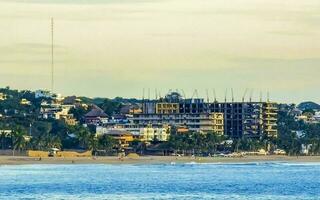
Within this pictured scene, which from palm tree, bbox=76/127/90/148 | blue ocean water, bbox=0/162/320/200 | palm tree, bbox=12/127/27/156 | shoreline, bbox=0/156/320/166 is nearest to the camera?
blue ocean water, bbox=0/162/320/200

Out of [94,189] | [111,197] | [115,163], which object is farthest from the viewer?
[115,163]

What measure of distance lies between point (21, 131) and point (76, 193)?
341ft

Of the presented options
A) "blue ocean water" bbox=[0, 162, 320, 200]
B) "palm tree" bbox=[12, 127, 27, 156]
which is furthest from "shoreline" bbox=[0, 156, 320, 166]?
"blue ocean water" bbox=[0, 162, 320, 200]

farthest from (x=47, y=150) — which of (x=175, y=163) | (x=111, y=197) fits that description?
(x=111, y=197)

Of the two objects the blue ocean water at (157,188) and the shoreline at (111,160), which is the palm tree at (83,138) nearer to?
the shoreline at (111,160)

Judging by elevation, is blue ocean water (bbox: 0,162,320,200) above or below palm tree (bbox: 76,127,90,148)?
below

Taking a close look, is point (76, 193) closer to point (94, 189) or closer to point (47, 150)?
point (94, 189)

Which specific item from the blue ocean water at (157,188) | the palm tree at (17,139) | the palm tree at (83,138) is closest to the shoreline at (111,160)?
the palm tree at (83,138)

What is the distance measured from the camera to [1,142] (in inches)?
7500

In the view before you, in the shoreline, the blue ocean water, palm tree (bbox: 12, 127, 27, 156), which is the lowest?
the blue ocean water

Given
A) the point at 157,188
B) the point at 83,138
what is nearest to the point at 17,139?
the point at 83,138

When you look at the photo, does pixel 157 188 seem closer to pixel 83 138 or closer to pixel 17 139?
pixel 17 139

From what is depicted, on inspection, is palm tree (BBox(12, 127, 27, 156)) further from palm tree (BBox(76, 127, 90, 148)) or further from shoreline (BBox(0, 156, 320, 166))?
palm tree (BBox(76, 127, 90, 148))

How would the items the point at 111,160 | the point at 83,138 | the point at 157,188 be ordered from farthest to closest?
1. the point at 83,138
2. the point at 111,160
3. the point at 157,188
